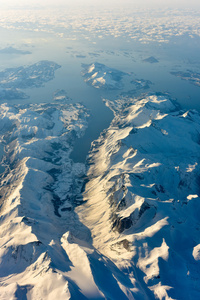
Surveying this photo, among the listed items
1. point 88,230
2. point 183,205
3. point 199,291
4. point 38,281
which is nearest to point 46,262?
Result: point 38,281

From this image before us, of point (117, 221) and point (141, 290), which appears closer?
point (141, 290)

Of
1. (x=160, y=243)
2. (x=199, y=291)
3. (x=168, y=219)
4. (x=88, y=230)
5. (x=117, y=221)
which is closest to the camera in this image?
(x=199, y=291)

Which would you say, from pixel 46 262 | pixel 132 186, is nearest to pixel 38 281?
pixel 46 262

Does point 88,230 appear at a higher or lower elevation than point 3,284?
lower

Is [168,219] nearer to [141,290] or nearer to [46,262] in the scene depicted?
[141,290]

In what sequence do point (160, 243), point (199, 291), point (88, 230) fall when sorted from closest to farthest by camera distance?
point (199, 291) < point (160, 243) < point (88, 230)

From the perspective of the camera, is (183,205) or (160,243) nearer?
(160,243)

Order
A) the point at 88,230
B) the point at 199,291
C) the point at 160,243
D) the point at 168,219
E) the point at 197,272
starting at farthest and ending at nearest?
1. the point at 88,230
2. the point at 168,219
3. the point at 160,243
4. the point at 197,272
5. the point at 199,291

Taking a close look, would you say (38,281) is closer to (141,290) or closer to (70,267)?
(70,267)

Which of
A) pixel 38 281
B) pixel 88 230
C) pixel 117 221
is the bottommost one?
pixel 88 230
